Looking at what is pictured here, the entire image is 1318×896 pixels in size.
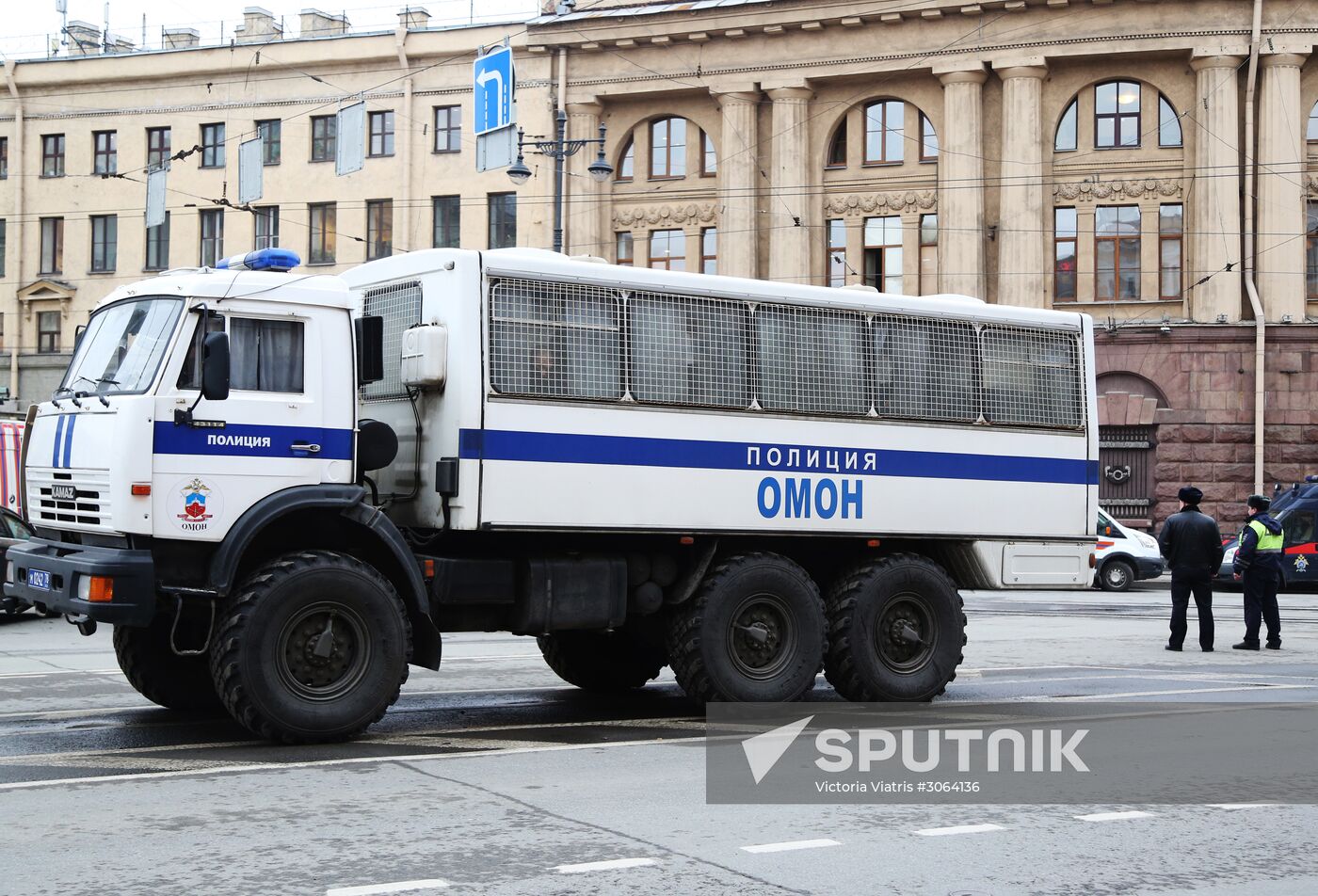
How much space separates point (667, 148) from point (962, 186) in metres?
8.40

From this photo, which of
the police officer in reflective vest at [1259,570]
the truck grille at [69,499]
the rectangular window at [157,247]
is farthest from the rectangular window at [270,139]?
the truck grille at [69,499]

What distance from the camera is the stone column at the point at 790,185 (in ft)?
139

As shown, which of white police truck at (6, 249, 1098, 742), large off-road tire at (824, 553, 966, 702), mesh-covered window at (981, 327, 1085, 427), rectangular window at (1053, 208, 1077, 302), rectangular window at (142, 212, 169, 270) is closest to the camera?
white police truck at (6, 249, 1098, 742)

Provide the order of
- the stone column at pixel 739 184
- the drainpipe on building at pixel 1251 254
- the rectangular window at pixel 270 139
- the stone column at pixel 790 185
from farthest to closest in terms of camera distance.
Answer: the rectangular window at pixel 270 139 < the stone column at pixel 739 184 < the stone column at pixel 790 185 < the drainpipe on building at pixel 1251 254

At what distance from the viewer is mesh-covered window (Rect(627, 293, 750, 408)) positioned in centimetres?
1117

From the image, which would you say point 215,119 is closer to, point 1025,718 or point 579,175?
point 579,175

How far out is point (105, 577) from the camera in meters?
9.38

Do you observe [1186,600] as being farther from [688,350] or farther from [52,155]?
[52,155]

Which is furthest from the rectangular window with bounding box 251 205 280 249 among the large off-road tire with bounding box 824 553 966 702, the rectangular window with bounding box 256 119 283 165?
the large off-road tire with bounding box 824 553 966 702

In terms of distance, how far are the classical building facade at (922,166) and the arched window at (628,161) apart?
0.22ft

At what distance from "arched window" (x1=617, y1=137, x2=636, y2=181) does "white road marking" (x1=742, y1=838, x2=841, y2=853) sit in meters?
38.9

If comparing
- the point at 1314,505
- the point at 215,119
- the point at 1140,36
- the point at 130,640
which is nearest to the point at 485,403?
the point at 130,640

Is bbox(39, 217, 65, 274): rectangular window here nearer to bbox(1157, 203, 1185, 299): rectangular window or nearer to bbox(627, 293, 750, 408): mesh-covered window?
bbox(1157, 203, 1185, 299): rectangular window

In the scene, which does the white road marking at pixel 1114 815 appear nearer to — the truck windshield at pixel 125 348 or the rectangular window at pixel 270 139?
the truck windshield at pixel 125 348
